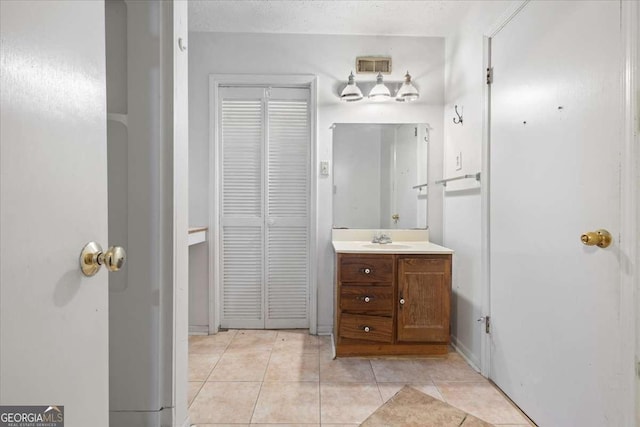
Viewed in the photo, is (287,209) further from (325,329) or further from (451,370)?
(451,370)

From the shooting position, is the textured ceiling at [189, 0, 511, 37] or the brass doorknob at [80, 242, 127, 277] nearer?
the brass doorknob at [80, 242, 127, 277]

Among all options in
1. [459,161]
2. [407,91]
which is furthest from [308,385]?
[407,91]

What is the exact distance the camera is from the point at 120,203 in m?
1.23

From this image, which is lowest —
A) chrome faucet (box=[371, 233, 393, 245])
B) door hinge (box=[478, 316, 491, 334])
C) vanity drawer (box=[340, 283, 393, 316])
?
door hinge (box=[478, 316, 491, 334])

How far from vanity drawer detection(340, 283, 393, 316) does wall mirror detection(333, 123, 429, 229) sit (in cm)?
66

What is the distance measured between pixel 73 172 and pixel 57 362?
0.32m

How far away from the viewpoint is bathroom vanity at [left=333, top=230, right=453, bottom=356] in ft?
6.79

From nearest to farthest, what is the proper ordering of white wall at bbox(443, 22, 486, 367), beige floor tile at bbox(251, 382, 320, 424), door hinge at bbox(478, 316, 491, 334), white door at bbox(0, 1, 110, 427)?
white door at bbox(0, 1, 110, 427), beige floor tile at bbox(251, 382, 320, 424), door hinge at bbox(478, 316, 491, 334), white wall at bbox(443, 22, 486, 367)

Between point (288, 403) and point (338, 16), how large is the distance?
262cm

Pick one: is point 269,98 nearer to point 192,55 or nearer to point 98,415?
point 192,55

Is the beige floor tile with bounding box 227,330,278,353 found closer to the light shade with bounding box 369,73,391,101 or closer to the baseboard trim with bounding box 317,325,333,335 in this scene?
the baseboard trim with bounding box 317,325,333,335

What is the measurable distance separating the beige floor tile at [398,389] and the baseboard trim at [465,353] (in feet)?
1.30

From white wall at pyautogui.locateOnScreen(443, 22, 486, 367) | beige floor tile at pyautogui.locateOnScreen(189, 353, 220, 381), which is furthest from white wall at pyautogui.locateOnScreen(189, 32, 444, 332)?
beige floor tile at pyautogui.locateOnScreen(189, 353, 220, 381)

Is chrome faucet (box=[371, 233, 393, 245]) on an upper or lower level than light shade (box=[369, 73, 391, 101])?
lower
